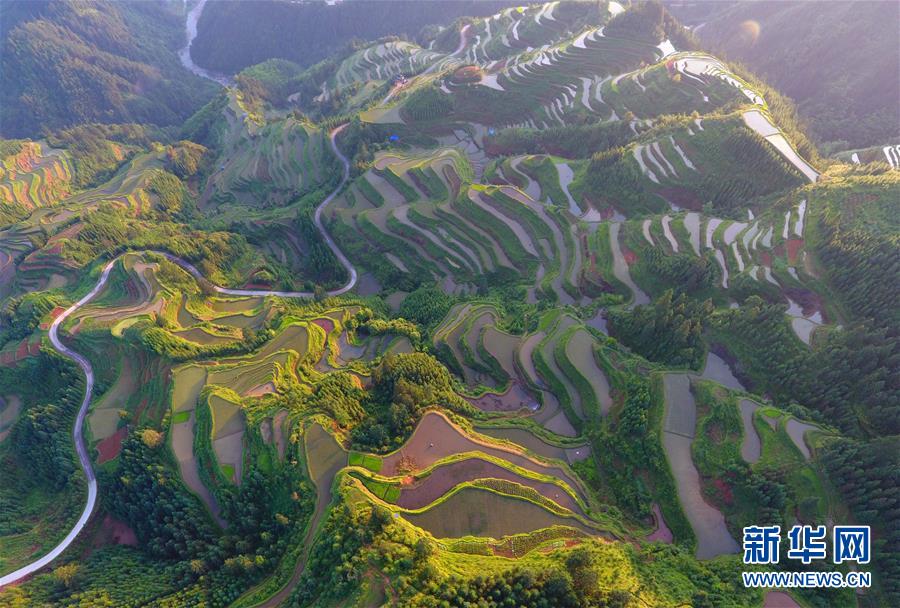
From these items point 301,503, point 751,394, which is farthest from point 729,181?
point 301,503

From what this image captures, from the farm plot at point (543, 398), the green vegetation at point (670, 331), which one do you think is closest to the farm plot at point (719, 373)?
the green vegetation at point (670, 331)

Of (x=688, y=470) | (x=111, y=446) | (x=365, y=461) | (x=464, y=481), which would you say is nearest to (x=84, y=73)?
(x=111, y=446)

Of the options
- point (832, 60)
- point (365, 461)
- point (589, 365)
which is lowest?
point (365, 461)

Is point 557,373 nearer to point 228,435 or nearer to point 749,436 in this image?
point 749,436

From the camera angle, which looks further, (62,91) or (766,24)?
(62,91)

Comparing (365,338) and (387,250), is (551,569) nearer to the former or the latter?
(365,338)

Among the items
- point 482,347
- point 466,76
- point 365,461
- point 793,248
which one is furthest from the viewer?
point 466,76

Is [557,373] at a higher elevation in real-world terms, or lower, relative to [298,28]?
lower

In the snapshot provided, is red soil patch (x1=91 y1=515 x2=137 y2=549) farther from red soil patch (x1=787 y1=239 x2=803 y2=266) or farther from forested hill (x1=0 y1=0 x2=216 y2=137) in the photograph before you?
forested hill (x1=0 y1=0 x2=216 y2=137)
